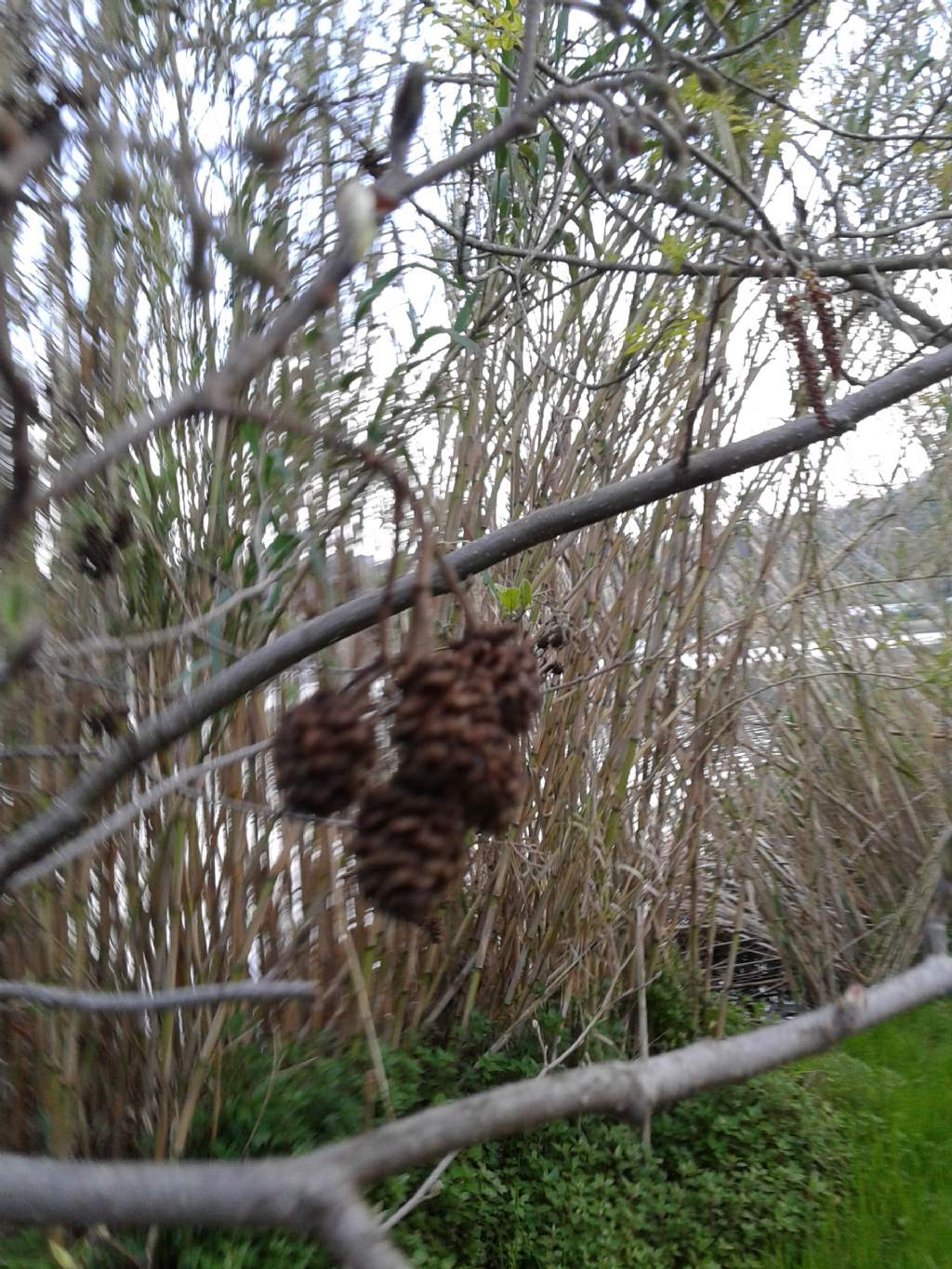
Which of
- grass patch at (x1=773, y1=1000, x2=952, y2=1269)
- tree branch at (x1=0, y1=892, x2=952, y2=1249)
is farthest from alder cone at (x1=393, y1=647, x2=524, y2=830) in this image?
grass patch at (x1=773, y1=1000, x2=952, y2=1269)

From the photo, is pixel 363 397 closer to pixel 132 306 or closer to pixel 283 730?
pixel 132 306

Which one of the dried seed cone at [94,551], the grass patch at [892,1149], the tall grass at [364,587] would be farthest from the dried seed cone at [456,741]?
the grass patch at [892,1149]

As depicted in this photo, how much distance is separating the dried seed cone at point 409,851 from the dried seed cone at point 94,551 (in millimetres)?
998

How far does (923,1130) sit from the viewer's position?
232 centimetres

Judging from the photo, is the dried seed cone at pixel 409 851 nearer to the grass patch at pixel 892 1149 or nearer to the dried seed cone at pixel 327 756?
the dried seed cone at pixel 327 756

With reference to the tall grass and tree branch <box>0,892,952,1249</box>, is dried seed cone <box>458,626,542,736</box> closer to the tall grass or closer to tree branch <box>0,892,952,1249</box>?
tree branch <box>0,892,952,1249</box>

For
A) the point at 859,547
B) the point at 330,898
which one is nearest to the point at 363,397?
the point at 330,898

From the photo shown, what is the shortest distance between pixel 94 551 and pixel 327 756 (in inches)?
38.2

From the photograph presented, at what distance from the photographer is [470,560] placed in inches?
34.3

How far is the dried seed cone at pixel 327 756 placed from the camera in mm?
551

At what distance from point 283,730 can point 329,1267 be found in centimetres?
149

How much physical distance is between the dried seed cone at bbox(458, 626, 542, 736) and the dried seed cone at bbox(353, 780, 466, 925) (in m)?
0.07

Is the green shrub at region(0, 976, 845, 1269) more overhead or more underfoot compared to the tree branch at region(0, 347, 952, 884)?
more underfoot

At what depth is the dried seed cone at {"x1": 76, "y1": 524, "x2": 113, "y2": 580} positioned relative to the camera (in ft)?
4.57
